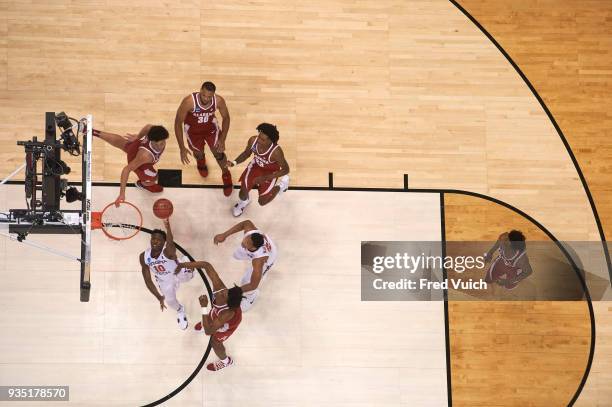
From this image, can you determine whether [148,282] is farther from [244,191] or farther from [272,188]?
[272,188]

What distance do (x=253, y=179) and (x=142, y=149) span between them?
122cm

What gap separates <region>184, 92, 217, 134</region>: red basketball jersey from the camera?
6617 mm

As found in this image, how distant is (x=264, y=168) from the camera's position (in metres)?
6.88

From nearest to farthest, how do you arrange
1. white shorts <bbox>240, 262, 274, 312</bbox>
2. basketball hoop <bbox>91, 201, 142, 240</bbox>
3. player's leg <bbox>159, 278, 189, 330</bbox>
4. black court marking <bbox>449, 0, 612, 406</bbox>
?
player's leg <bbox>159, 278, 189, 330</bbox>
white shorts <bbox>240, 262, 274, 312</bbox>
basketball hoop <bbox>91, 201, 142, 240</bbox>
black court marking <bbox>449, 0, 612, 406</bbox>

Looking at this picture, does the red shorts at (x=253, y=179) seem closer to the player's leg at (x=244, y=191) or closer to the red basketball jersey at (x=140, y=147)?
the player's leg at (x=244, y=191)

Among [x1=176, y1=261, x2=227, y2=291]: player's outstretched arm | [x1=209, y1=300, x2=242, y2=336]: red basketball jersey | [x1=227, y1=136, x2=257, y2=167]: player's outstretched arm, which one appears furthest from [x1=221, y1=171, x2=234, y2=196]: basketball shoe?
[x1=209, y1=300, x2=242, y2=336]: red basketball jersey

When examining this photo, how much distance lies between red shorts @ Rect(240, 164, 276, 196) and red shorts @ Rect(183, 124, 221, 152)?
48cm

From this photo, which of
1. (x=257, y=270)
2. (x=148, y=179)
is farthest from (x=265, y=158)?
(x=148, y=179)

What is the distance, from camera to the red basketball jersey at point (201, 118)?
662 cm

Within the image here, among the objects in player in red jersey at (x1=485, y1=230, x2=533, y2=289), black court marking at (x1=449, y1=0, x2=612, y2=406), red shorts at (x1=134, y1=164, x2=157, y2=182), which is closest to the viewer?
red shorts at (x1=134, y1=164, x2=157, y2=182)

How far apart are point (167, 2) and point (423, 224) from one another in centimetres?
407

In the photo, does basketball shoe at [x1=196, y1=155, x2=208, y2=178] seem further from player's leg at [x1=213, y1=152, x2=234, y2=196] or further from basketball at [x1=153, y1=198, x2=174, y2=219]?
basketball at [x1=153, y1=198, x2=174, y2=219]

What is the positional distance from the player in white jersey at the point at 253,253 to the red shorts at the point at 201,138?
964 mm

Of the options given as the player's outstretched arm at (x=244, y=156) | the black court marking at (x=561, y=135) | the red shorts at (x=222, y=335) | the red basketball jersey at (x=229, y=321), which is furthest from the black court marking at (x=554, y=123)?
the red shorts at (x=222, y=335)
